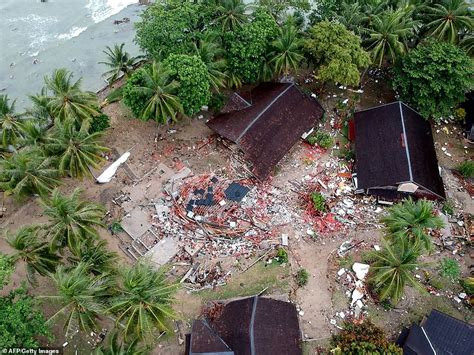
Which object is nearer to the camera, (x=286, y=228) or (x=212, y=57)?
(x=286, y=228)

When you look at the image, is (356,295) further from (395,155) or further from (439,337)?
(395,155)

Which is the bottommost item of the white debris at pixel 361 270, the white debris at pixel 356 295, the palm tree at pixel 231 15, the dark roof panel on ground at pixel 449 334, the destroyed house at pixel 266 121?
the dark roof panel on ground at pixel 449 334

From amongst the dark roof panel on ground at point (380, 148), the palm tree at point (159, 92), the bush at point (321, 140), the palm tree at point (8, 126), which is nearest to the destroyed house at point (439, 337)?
the dark roof panel on ground at point (380, 148)

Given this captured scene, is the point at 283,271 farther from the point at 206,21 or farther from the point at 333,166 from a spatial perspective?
the point at 206,21

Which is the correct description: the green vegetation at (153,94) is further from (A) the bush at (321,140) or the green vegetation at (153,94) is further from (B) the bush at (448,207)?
(B) the bush at (448,207)

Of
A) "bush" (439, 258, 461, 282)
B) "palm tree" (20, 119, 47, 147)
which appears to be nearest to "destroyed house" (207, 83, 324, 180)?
"palm tree" (20, 119, 47, 147)

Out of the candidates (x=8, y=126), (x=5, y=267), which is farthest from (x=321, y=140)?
(x=5, y=267)

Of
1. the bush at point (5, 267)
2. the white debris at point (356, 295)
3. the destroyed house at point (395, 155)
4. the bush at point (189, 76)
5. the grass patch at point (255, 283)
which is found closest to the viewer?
the bush at point (5, 267)
